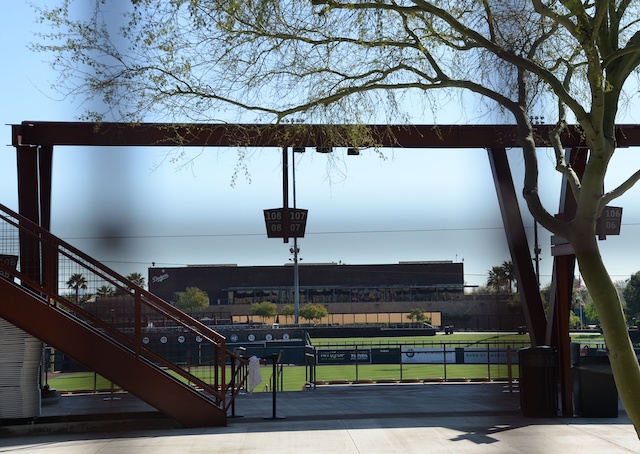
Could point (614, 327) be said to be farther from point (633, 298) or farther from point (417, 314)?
point (417, 314)

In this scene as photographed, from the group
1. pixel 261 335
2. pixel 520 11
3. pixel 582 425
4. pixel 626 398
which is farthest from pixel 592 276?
pixel 261 335

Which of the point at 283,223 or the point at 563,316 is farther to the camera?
the point at 283,223

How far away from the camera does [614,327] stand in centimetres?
824

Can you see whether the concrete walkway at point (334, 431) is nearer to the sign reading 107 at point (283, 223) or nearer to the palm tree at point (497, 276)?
the palm tree at point (497, 276)

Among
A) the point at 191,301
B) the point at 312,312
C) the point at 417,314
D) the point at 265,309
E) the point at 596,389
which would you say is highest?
the point at 191,301

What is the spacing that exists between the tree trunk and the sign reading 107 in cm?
913

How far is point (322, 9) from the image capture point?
29.1ft

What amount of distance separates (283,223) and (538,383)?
613 centimetres

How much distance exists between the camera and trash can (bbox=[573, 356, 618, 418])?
43.7 feet

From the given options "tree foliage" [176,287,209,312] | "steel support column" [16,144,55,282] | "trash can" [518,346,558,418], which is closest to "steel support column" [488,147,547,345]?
"trash can" [518,346,558,418]

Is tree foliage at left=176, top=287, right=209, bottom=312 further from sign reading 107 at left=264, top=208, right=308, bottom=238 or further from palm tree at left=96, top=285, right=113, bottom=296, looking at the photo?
palm tree at left=96, top=285, right=113, bottom=296

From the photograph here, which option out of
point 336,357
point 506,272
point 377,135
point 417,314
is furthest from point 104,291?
point 417,314

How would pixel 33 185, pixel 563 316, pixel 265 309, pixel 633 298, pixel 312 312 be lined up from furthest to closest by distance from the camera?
1. pixel 312 312
2. pixel 265 309
3. pixel 633 298
4. pixel 33 185
5. pixel 563 316

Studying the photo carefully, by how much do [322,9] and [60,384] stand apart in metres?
23.3
